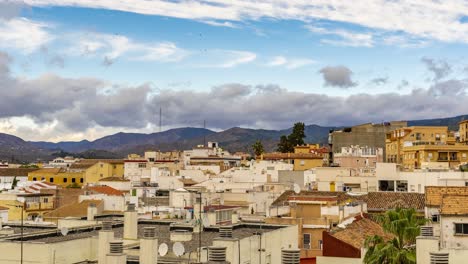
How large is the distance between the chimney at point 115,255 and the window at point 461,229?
55.4 ft

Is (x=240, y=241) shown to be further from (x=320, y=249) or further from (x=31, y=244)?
(x=320, y=249)

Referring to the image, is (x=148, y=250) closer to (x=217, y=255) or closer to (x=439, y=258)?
(x=217, y=255)

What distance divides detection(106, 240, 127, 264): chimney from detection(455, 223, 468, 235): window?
55.4ft

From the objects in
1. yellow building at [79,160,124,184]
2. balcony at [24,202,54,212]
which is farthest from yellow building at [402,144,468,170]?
yellow building at [79,160,124,184]

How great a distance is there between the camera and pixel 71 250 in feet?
91.8

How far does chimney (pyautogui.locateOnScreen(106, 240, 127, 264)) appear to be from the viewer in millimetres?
24578

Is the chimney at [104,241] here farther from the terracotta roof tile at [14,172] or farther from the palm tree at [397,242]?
the terracotta roof tile at [14,172]

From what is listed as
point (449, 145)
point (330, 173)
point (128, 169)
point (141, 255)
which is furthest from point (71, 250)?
point (128, 169)

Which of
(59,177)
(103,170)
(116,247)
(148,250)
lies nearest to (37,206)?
(59,177)

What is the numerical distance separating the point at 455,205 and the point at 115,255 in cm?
1811

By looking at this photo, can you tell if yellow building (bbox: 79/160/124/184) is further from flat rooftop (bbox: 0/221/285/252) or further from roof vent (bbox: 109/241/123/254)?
roof vent (bbox: 109/241/123/254)

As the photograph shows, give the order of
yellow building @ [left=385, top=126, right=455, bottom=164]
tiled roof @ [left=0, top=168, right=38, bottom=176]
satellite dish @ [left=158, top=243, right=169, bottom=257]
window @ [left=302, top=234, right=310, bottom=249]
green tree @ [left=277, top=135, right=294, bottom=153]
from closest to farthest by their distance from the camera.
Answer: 1. satellite dish @ [left=158, top=243, right=169, bottom=257]
2. window @ [left=302, top=234, right=310, bottom=249]
3. yellow building @ [left=385, top=126, right=455, bottom=164]
4. tiled roof @ [left=0, top=168, right=38, bottom=176]
5. green tree @ [left=277, top=135, right=294, bottom=153]

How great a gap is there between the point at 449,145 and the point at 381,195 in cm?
3943

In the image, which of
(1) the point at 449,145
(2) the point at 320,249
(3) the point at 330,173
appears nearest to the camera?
(2) the point at 320,249
